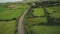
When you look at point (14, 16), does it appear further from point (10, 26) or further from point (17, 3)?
point (17, 3)

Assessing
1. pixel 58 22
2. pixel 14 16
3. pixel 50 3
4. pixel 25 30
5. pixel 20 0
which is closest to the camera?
pixel 25 30

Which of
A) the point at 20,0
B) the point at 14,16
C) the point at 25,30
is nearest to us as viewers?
the point at 25,30

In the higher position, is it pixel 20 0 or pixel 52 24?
pixel 20 0

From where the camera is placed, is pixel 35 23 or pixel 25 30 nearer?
pixel 25 30

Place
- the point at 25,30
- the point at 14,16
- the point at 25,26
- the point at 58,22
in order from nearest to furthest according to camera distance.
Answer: the point at 25,30 < the point at 25,26 < the point at 58,22 < the point at 14,16

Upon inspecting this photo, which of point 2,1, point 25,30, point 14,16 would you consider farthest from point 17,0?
point 25,30

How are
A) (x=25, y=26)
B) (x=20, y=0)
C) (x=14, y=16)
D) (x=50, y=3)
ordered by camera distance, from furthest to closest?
(x=20, y=0)
(x=50, y=3)
(x=14, y=16)
(x=25, y=26)

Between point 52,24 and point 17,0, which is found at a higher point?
point 17,0

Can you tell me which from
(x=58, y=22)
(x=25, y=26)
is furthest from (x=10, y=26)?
(x=58, y=22)

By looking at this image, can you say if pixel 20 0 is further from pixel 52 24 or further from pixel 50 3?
pixel 52 24
